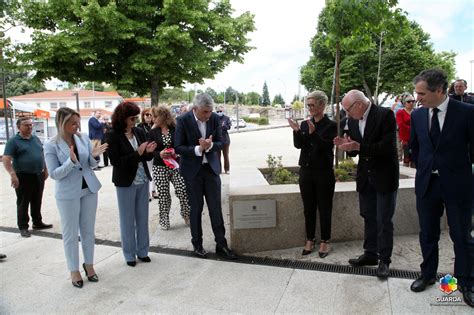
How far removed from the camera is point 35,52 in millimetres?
14703

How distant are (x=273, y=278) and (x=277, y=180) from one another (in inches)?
77.3

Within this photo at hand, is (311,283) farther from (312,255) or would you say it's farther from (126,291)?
(126,291)

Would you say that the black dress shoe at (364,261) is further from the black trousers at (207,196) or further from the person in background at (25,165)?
the person in background at (25,165)

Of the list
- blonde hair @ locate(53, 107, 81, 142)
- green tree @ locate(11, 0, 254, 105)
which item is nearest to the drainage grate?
blonde hair @ locate(53, 107, 81, 142)

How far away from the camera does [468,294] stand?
3.30 meters

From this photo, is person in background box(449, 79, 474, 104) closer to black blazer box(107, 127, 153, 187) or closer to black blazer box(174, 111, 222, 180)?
black blazer box(174, 111, 222, 180)

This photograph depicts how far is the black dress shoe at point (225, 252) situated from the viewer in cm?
463

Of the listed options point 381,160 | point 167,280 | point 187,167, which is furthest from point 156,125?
point 381,160

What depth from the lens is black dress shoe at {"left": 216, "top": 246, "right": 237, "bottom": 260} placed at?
15.2ft

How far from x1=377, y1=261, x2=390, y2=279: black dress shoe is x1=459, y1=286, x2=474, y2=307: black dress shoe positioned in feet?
2.22

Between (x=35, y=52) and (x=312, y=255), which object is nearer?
(x=312, y=255)

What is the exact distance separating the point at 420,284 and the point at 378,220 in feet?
2.30

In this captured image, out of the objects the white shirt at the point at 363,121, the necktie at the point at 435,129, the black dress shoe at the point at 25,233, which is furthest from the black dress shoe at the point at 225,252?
the black dress shoe at the point at 25,233

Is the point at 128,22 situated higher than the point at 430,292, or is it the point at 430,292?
the point at 128,22
